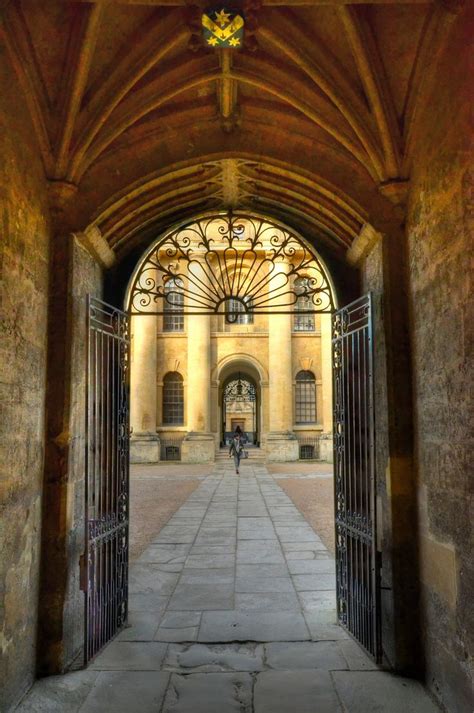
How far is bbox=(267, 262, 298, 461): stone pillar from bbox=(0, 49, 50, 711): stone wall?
21.4 meters

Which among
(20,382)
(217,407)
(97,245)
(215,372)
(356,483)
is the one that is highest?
(215,372)

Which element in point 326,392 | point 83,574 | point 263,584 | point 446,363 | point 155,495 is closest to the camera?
point 446,363

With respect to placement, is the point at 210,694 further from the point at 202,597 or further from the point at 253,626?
the point at 202,597

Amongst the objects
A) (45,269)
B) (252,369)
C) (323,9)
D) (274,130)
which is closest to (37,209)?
(45,269)

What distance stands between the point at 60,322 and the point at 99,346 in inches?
→ 37.5

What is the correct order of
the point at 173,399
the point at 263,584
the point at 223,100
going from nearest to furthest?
the point at 223,100, the point at 263,584, the point at 173,399

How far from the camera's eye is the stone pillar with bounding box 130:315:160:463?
1008 inches

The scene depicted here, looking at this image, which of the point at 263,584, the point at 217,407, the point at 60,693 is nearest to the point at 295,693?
the point at 60,693

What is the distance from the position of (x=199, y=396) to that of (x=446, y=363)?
74.1 ft

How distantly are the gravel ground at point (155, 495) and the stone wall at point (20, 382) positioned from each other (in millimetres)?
4174

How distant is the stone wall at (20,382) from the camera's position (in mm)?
3645

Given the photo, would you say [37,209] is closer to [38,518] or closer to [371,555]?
[38,518]

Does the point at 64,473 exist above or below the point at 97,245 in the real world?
below

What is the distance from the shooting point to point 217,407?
2700cm
